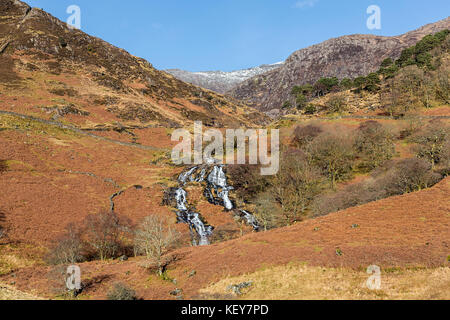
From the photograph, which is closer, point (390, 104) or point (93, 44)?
point (390, 104)

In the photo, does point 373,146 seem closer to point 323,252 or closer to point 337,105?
point 337,105

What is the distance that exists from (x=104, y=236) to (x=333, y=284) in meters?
34.2

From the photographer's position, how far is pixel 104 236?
1602 inches

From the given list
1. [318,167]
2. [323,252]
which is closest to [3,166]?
[323,252]

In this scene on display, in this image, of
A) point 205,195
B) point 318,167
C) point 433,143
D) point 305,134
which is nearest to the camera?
point 433,143

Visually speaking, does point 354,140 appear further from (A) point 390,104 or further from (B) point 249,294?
(B) point 249,294

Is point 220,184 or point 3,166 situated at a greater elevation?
point 3,166

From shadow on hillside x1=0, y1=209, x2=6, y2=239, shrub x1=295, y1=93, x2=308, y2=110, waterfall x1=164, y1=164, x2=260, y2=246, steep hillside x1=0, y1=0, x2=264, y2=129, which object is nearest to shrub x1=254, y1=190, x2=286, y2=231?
waterfall x1=164, y1=164, x2=260, y2=246

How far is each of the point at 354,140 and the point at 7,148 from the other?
3226 inches

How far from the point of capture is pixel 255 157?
237 ft

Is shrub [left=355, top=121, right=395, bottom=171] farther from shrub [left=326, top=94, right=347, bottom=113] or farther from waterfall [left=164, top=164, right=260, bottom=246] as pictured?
waterfall [left=164, top=164, right=260, bottom=246]

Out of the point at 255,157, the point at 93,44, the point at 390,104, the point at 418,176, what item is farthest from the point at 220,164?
the point at 93,44

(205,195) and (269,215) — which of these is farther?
(205,195)

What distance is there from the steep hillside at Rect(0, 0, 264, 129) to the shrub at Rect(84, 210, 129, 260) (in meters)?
68.1
